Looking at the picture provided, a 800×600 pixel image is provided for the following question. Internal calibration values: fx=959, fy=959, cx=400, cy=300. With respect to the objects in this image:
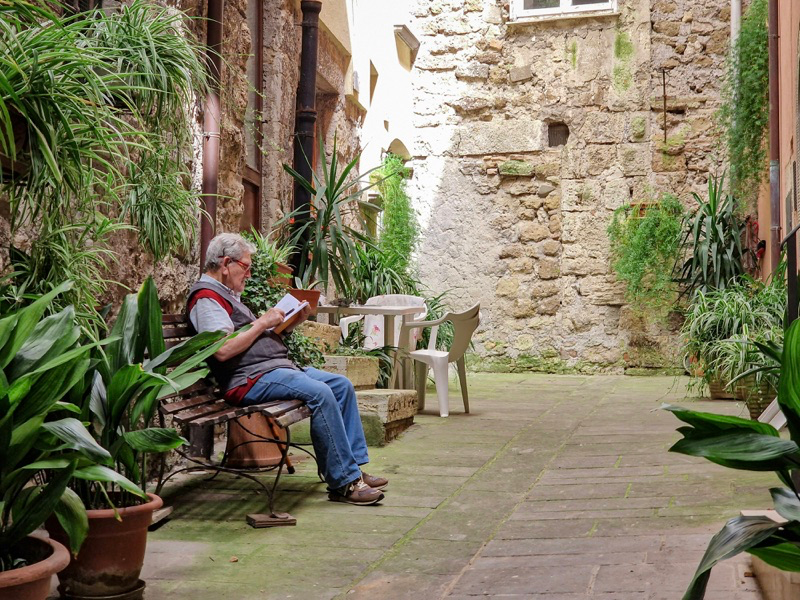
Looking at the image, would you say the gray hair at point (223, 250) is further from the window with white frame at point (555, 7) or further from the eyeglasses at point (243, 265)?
the window with white frame at point (555, 7)

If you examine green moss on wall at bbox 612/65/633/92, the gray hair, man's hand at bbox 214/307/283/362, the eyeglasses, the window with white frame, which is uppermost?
the window with white frame

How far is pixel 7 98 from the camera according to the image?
2287mm

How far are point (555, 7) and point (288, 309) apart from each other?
23.5 feet

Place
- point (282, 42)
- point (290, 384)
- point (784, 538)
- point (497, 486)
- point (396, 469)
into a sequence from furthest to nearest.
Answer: point (282, 42) < point (396, 469) < point (497, 486) < point (290, 384) < point (784, 538)

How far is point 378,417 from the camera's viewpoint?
528cm

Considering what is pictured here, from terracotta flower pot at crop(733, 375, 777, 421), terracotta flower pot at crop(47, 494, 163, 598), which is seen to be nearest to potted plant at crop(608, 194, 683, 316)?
terracotta flower pot at crop(733, 375, 777, 421)

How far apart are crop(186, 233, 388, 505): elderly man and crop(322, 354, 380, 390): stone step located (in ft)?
5.37

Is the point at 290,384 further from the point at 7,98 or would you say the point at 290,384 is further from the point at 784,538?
the point at 784,538

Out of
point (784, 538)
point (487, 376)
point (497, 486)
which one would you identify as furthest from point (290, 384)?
point (487, 376)


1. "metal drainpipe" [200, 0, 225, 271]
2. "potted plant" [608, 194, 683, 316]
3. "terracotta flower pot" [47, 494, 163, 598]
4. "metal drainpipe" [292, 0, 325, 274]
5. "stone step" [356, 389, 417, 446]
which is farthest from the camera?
"potted plant" [608, 194, 683, 316]

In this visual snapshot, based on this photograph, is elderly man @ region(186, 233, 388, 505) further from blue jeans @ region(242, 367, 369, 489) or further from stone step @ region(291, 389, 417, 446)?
stone step @ region(291, 389, 417, 446)

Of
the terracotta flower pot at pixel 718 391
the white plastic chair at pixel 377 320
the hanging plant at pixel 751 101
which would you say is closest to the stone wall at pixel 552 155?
the hanging plant at pixel 751 101

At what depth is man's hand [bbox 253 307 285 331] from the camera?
3.93m

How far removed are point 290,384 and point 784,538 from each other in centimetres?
237
